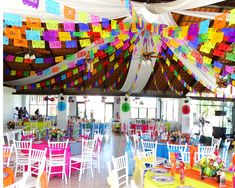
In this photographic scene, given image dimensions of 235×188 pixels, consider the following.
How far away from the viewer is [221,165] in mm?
4055

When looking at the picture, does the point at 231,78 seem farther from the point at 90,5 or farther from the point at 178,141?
the point at 90,5

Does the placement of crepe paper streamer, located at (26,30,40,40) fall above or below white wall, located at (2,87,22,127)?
above

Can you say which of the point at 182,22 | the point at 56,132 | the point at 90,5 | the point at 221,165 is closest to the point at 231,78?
the point at 182,22

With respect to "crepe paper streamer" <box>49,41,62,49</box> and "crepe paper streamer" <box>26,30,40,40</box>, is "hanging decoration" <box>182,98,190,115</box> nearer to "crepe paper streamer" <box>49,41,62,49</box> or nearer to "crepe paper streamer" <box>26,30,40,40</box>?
"crepe paper streamer" <box>49,41,62,49</box>

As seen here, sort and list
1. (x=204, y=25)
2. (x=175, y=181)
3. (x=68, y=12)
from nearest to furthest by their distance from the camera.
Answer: (x=68, y=12), (x=175, y=181), (x=204, y=25)

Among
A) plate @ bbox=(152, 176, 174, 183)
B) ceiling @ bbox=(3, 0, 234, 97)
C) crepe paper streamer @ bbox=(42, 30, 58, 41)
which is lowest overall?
plate @ bbox=(152, 176, 174, 183)

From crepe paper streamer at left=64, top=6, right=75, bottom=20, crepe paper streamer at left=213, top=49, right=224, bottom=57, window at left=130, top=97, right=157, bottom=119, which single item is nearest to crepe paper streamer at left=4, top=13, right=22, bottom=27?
crepe paper streamer at left=64, top=6, right=75, bottom=20

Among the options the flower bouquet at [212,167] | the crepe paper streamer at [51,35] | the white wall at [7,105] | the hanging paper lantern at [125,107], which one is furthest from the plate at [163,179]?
the hanging paper lantern at [125,107]

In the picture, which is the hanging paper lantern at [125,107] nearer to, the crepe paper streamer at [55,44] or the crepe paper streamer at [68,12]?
the crepe paper streamer at [55,44]

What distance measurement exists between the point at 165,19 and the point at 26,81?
349 inches

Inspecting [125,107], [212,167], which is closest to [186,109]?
[125,107]

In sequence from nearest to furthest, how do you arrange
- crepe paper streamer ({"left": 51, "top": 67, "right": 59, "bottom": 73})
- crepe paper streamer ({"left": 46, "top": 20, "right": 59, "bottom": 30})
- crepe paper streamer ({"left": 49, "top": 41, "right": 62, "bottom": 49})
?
crepe paper streamer ({"left": 46, "top": 20, "right": 59, "bottom": 30})
crepe paper streamer ({"left": 49, "top": 41, "right": 62, "bottom": 49})
crepe paper streamer ({"left": 51, "top": 67, "right": 59, "bottom": 73})

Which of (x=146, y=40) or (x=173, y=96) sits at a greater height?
(x=146, y=40)

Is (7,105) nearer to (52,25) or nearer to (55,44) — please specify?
(55,44)
